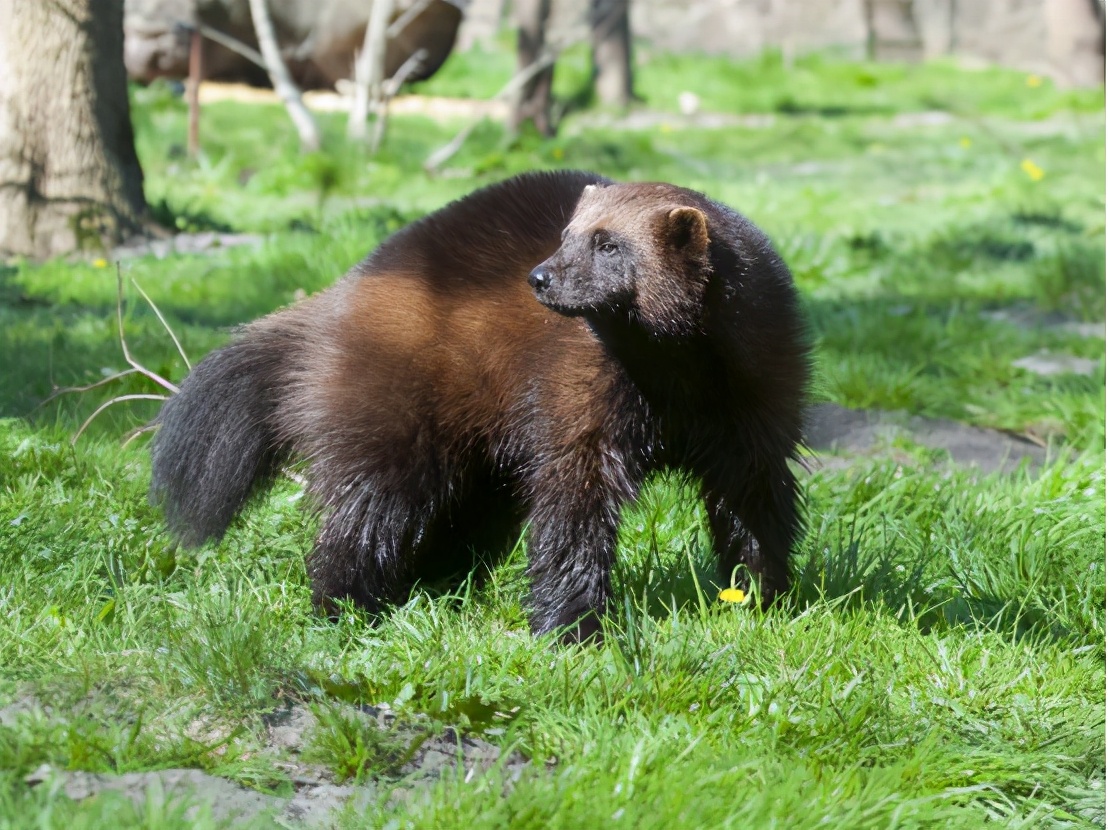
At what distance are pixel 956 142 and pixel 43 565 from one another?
11576 mm

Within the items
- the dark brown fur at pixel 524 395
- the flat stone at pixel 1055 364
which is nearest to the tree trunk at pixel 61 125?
the dark brown fur at pixel 524 395

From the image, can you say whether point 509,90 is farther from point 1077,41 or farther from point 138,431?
point 1077,41

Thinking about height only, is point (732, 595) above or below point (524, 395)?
below

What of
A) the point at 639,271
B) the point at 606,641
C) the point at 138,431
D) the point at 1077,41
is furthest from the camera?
the point at 1077,41

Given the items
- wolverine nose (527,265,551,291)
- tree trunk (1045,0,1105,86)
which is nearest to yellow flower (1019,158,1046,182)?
wolverine nose (527,265,551,291)

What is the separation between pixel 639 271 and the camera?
277 cm

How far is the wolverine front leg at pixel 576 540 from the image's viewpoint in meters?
2.85

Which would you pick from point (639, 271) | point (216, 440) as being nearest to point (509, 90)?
point (216, 440)

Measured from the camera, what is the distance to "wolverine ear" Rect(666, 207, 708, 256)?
8.91 ft

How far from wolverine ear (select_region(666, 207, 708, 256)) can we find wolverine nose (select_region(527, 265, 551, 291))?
28 cm

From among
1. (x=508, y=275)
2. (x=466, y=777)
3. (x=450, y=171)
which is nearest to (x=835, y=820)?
(x=466, y=777)

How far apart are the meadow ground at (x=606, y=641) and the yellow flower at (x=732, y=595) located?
0.03 metres

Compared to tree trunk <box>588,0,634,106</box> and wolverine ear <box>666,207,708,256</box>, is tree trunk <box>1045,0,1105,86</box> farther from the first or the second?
wolverine ear <box>666,207,708,256</box>

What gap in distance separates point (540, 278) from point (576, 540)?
610 millimetres
